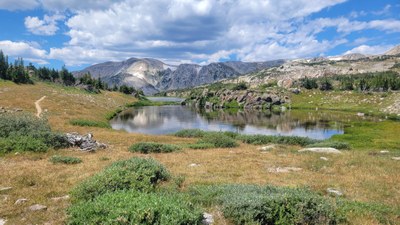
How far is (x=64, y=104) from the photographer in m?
92.3

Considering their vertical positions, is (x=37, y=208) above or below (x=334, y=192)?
above

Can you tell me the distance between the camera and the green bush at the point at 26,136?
25.9 meters

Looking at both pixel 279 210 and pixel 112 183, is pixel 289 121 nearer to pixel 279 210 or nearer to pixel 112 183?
pixel 112 183

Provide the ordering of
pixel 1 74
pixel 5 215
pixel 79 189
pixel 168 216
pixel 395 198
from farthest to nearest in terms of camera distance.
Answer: pixel 1 74 → pixel 395 198 → pixel 79 189 → pixel 5 215 → pixel 168 216

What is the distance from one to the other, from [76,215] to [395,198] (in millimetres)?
14472

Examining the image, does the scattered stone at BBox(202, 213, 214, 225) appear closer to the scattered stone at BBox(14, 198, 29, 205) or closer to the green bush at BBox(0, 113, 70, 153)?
the scattered stone at BBox(14, 198, 29, 205)

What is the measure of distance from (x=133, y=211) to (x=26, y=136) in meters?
24.3

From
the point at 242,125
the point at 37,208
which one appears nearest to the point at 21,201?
the point at 37,208

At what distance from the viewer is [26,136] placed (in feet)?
93.0

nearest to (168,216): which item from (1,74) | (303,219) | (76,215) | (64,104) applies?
(76,215)

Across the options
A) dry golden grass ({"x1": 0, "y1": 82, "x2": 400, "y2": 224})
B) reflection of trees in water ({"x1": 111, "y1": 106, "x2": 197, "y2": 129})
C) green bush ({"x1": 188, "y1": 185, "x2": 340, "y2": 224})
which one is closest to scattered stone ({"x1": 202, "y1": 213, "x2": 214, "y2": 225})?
dry golden grass ({"x1": 0, "y1": 82, "x2": 400, "y2": 224})

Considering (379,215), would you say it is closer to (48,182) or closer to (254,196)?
(254,196)

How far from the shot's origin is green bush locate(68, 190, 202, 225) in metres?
8.40

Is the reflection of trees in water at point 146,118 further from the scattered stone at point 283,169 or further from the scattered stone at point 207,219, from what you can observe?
the scattered stone at point 207,219
